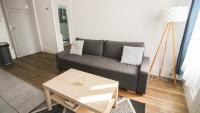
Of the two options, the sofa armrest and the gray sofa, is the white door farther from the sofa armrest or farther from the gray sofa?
the sofa armrest

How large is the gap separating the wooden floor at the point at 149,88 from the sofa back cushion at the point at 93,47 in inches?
37.0

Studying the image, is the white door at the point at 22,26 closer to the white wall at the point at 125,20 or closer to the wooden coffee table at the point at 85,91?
the white wall at the point at 125,20

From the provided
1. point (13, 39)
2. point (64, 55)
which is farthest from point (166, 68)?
point (13, 39)

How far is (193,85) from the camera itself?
1733mm

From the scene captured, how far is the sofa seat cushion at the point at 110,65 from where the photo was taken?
1976 millimetres

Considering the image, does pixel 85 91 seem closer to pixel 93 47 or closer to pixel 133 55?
pixel 133 55

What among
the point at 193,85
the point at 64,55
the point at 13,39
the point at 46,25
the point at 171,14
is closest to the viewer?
the point at 193,85

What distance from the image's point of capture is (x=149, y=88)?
87.9 inches

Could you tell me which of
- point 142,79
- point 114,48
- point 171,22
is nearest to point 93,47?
point 114,48

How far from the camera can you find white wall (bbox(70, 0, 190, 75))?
94.1 inches

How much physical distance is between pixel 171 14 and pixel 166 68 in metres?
1.22

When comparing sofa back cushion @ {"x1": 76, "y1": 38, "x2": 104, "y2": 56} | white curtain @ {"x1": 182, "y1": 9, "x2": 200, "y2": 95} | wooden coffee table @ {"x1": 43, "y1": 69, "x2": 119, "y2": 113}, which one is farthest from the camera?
sofa back cushion @ {"x1": 76, "y1": 38, "x2": 104, "y2": 56}

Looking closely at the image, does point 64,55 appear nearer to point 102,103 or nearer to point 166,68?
point 102,103

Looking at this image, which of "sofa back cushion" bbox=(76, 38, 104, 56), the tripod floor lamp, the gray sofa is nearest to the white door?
the gray sofa
